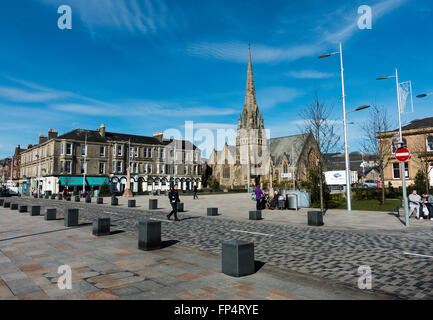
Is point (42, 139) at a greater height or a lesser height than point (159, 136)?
lesser

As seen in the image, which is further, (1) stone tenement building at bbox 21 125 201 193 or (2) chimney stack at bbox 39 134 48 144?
(2) chimney stack at bbox 39 134 48 144

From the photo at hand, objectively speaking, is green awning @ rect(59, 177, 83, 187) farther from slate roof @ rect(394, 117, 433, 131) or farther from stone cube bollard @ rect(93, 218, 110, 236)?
slate roof @ rect(394, 117, 433, 131)

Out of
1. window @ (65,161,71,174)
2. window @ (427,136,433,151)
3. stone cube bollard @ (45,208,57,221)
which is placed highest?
window @ (427,136,433,151)

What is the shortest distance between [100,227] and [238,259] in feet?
22.6

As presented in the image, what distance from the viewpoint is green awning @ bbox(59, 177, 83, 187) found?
5041 centimetres

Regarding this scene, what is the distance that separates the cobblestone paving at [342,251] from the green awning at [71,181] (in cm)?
4415

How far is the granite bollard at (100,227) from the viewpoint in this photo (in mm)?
10484

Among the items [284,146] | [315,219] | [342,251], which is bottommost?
[342,251]

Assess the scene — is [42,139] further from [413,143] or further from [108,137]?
[413,143]

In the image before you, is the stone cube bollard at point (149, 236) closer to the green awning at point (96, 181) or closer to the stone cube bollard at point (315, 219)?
the stone cube bollard at point (315, 219)

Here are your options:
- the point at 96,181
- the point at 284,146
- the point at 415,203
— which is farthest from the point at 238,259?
the point at 284,146

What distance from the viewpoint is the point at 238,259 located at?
562 centimetres

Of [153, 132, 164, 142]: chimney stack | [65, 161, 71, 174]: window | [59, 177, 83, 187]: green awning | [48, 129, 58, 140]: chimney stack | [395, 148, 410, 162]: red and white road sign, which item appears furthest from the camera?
[153, 132, 164, 142]: chimney stack

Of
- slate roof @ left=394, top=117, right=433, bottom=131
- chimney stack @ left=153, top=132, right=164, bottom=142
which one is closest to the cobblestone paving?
slate roof @ left=394, top=117, right=433, bottom=131
